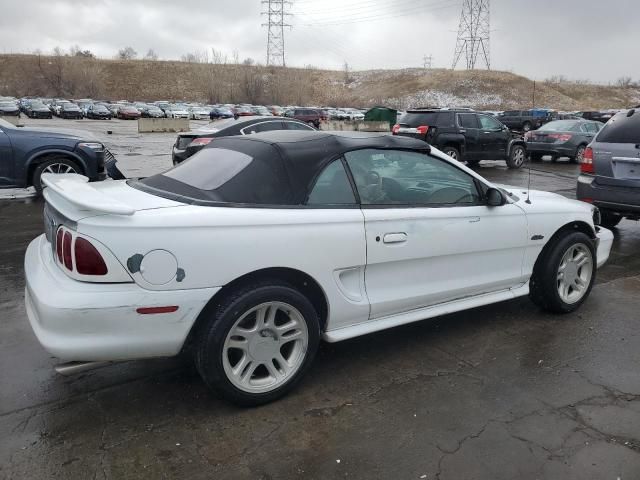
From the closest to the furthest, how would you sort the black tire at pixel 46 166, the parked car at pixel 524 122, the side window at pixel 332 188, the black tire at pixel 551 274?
the side window at pixel 332 188 < the black tire at pixel 551 274 < the black tire at pixel 46 166 < the parked car at pixel 524 122

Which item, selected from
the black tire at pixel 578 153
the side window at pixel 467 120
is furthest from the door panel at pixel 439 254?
the black tire at pixel 578 153

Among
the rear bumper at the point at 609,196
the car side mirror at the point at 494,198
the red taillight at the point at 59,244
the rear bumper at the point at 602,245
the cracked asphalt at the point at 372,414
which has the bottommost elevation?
the cracked asphalt at the point at 372,414

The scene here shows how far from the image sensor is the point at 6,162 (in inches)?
334

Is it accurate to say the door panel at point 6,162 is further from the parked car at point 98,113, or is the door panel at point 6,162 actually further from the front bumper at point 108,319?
the parked car at point 98,113

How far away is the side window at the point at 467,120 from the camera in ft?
50.0

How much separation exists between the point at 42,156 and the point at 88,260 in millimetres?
7146

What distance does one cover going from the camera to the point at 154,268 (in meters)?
2.71

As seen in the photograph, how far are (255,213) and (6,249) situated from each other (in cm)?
464

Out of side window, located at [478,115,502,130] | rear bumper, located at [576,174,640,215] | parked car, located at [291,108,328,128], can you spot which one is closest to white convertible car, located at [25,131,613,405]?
rear bumper, located at [576,174,640,215]

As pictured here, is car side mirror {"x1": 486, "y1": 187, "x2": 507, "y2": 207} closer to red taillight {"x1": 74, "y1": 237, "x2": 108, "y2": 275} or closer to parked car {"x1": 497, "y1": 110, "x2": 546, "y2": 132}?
red taillight {"x1": 74, "y1": 237, "x2": 108, "y2": 275}

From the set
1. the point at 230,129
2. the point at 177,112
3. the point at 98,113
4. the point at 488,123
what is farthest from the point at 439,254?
the point at 177,112

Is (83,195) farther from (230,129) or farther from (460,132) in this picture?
(460,132)

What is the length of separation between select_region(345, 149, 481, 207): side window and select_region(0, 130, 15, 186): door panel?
23.5 feet

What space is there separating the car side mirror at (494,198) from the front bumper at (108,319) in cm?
222
